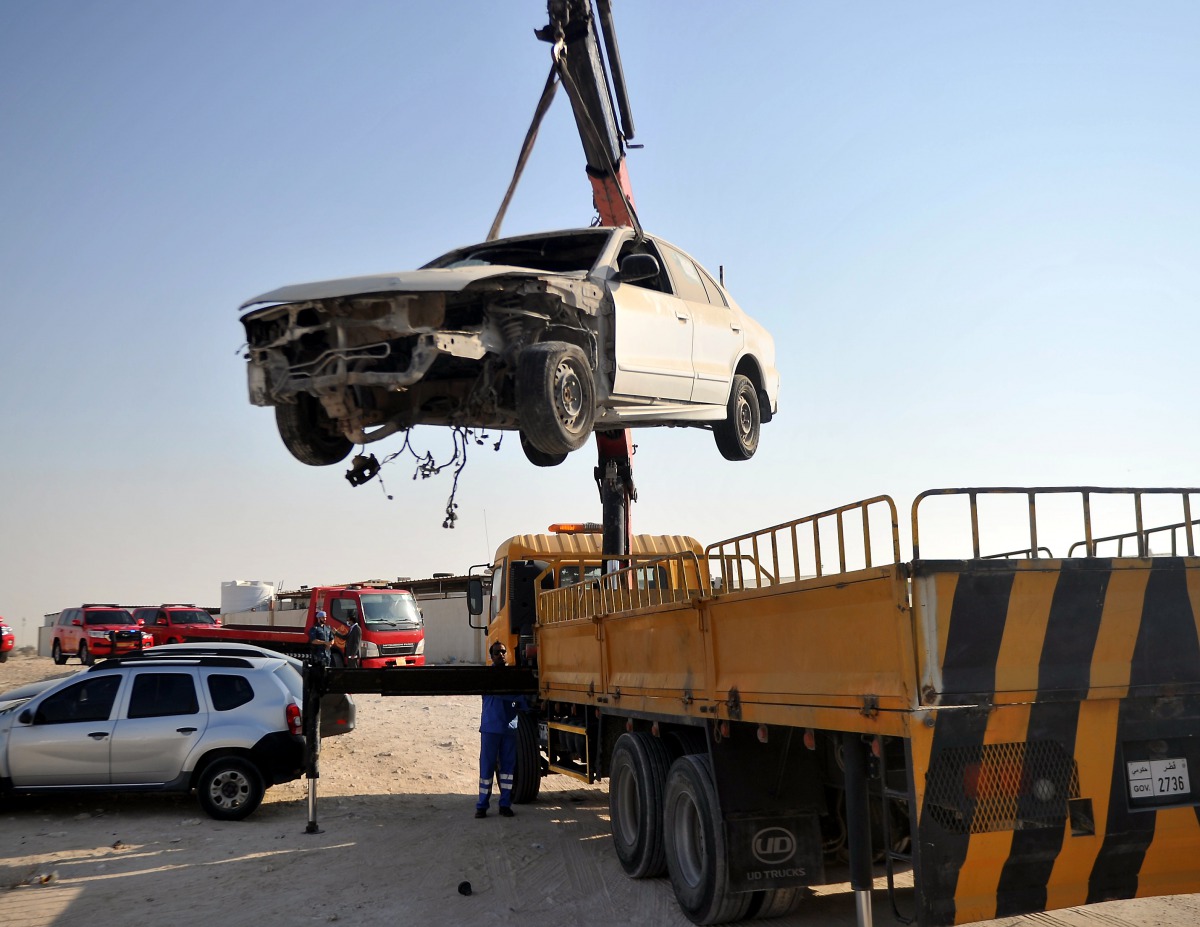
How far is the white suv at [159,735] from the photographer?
9.73 meters

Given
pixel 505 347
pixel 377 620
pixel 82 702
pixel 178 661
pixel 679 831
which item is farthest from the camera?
pixel 377 620

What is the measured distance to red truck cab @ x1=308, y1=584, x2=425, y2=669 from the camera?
23016mm

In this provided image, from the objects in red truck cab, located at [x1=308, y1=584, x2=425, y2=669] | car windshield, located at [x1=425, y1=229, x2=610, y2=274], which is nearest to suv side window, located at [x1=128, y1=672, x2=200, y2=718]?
car windshield, located at [x1=425, y1=229, x2=610, y2=274]

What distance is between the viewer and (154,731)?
9.88m

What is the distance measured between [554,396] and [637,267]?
1309 millimetres

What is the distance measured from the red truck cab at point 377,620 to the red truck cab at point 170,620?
5.68 m

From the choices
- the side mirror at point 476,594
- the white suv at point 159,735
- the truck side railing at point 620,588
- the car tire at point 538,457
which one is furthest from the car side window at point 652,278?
the white suv at point 159,735

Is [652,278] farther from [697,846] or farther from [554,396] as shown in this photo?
[697,846]

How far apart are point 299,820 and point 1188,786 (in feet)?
25.4

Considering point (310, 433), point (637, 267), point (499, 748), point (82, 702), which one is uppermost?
point (637, 267)

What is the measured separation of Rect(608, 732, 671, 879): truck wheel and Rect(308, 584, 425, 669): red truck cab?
51.9 feet

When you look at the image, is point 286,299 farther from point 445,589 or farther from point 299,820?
point 445,589

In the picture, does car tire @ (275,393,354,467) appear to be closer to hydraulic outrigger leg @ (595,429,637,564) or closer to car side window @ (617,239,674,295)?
car side window @ (617,239,674,295)

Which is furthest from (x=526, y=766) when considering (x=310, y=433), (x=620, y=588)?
(x=310, y=433)
